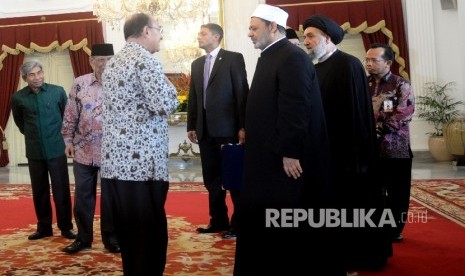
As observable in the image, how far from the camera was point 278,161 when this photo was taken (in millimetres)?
2705

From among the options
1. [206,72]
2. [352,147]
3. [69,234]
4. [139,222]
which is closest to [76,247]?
[69,234]

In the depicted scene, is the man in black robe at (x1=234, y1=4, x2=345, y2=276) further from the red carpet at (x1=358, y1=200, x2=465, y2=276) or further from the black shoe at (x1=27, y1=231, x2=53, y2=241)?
the black shoe at (x1=27, y1=231, x2=53, y2=241)

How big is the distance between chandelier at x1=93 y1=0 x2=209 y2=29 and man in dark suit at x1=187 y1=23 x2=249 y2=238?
12.5 feet

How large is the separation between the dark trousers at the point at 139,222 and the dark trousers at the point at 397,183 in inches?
69.6

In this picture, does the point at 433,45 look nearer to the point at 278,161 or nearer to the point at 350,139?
the point at 350,139

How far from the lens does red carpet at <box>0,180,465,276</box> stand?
3.30 meters

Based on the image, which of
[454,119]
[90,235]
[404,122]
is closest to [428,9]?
[454,119]

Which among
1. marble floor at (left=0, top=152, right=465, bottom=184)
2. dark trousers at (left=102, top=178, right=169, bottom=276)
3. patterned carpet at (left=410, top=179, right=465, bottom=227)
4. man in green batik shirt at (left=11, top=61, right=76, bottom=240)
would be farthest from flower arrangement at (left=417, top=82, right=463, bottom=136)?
dark trousers at (left=102, top=178, right=169, bottom=276)

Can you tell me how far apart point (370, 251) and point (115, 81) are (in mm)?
1730

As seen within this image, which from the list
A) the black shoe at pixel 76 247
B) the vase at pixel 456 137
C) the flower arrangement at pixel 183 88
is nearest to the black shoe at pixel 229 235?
the black shoe at pixel 76 247

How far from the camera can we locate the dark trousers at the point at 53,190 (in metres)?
4.29

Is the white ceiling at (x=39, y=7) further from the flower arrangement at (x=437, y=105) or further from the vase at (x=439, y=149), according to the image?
the vase at (x=439, y=149)

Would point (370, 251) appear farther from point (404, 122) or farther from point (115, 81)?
point (115, 81)

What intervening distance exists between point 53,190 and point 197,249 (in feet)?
4.35
